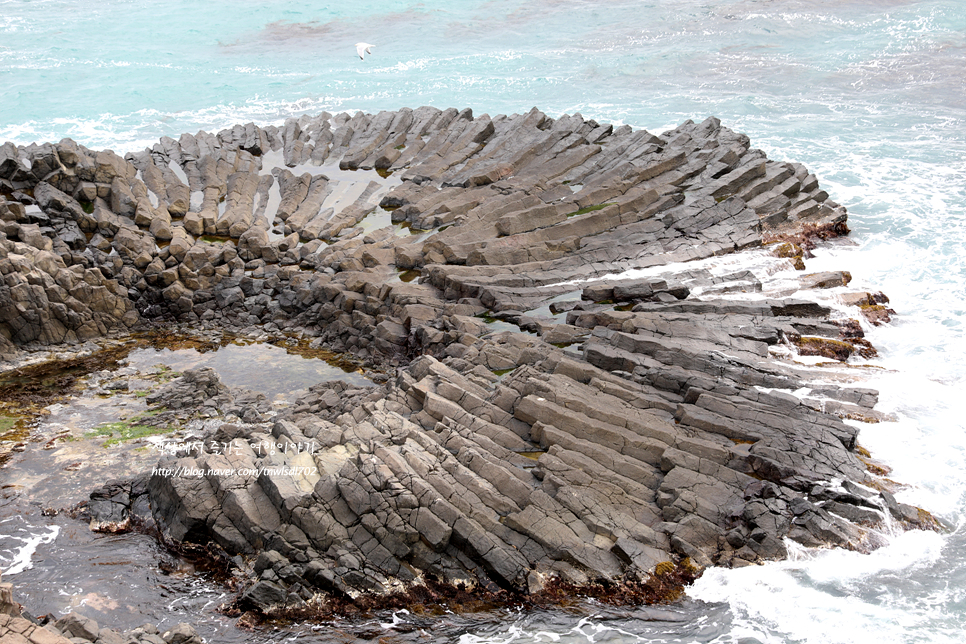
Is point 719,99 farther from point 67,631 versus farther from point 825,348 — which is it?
point 67,631

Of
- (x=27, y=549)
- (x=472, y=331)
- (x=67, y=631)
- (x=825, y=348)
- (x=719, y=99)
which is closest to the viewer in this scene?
(x=67, y=631)

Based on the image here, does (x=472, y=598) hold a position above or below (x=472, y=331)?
below

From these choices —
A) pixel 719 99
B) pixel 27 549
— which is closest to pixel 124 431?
pixel 27 549

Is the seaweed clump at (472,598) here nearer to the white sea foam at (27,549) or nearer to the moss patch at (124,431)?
the white sea foam at (27,549)

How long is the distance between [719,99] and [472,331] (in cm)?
2845

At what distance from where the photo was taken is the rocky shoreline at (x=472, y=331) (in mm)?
14648

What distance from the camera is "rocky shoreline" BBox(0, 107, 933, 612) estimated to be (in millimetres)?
14648

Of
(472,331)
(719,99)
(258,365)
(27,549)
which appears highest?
(719,99)

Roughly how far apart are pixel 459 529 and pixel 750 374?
26.2 ft

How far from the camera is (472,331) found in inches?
836

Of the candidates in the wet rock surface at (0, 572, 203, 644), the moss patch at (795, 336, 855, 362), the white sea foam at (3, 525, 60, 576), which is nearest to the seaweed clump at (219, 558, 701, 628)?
the wet rock surface at (0, 572, 203, 644)

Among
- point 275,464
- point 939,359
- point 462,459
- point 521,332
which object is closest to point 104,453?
point 275,464

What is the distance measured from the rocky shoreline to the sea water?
0.92 metres

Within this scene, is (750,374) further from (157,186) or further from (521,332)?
(157,186)
